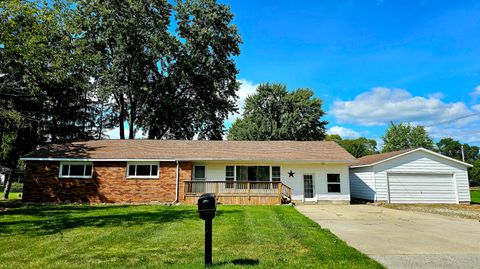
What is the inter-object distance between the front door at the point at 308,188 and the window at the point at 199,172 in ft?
20.6

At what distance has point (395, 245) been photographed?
686cm

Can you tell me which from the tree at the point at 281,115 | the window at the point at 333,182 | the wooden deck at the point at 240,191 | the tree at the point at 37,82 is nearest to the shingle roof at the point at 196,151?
the window at the point at 333,182

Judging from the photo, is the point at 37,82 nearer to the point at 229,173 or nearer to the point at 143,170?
→ the point at 143,170

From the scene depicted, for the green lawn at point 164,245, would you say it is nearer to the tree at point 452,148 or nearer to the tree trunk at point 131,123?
the tree trunk at point 131,123

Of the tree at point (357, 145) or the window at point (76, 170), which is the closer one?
the window at point (76, 170)

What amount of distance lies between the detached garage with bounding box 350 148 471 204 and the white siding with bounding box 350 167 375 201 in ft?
0.21

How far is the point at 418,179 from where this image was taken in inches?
762

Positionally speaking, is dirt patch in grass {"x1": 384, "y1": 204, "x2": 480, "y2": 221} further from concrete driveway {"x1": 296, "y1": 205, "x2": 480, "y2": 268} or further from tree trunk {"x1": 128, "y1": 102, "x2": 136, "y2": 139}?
tree trunk {"x1": 128, "y1": 102, "x2": 136, "y2": 139}

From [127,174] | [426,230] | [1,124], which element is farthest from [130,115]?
[426,230]

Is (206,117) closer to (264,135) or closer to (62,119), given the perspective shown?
(264,135)

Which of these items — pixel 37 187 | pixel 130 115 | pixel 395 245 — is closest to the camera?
pixel 395 245

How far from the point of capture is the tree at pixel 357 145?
6483cm

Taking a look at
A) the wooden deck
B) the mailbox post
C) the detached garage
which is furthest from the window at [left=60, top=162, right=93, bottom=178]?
the detached garage

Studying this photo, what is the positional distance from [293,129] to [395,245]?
2774 centimetres
